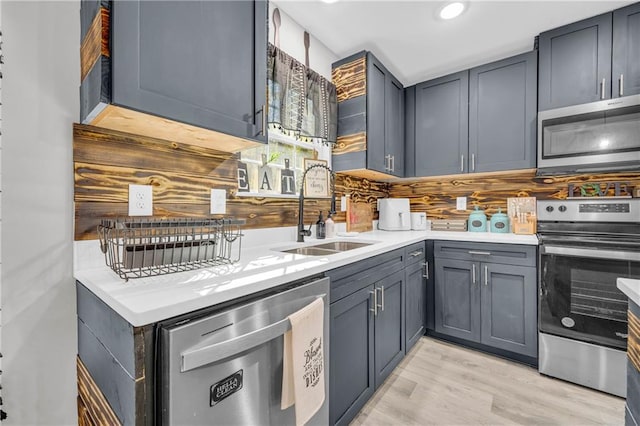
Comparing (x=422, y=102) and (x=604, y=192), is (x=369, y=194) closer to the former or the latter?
(x=422, y=102)

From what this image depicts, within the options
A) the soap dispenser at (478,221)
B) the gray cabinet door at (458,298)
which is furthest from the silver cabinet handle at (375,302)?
the soap dispenser at (478,221)

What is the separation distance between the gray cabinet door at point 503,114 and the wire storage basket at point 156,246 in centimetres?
231

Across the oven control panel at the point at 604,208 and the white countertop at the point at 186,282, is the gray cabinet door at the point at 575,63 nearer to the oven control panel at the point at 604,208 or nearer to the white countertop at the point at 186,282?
the oven control panel at the point at 604,208

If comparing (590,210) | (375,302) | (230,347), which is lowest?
(375,302)

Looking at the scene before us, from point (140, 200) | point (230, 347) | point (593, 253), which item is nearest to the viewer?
point (230, 347)

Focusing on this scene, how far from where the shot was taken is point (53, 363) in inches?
40.9

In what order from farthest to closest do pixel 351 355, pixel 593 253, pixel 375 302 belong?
pixel 593 253
pixel 375 302
pixel 351 355

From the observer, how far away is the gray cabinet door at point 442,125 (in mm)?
2611

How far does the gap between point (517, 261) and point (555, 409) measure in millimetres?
906

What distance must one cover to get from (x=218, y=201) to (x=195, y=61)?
67 cm

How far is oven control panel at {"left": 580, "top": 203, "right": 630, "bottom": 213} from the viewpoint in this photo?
204 cm

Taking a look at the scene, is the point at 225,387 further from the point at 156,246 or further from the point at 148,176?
the point at 148,176

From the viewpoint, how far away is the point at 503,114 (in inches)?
95.3

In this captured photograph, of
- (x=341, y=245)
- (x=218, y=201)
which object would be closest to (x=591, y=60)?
(x=341, y=245)
